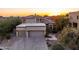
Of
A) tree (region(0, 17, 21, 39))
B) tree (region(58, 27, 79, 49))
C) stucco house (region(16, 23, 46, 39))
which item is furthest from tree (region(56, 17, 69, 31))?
tree (region(0, 17, 21, 39))

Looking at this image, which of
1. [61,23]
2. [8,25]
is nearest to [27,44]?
[8,25]

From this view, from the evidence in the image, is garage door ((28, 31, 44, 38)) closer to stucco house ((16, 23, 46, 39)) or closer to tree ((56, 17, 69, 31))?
stucco house ((16, 23, 46, 39))

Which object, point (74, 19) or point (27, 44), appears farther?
point (27, 44)

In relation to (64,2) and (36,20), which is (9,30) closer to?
(36,20)

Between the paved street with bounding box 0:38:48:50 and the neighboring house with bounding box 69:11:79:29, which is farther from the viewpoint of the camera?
the paved street with bounding box 0:38:48:50

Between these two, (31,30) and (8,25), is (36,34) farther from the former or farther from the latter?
(8,25)

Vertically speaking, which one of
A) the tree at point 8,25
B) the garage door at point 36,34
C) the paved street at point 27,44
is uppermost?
the tree at point 8,25

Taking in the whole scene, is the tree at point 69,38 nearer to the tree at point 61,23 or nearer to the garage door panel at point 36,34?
the tree at point 61,23

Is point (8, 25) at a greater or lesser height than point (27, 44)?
greater

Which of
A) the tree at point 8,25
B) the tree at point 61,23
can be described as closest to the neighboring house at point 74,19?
the tree at point 61,23

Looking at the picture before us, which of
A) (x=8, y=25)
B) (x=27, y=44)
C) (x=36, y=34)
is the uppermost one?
(x=8, y=25)

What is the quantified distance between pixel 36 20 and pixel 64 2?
0.39m
